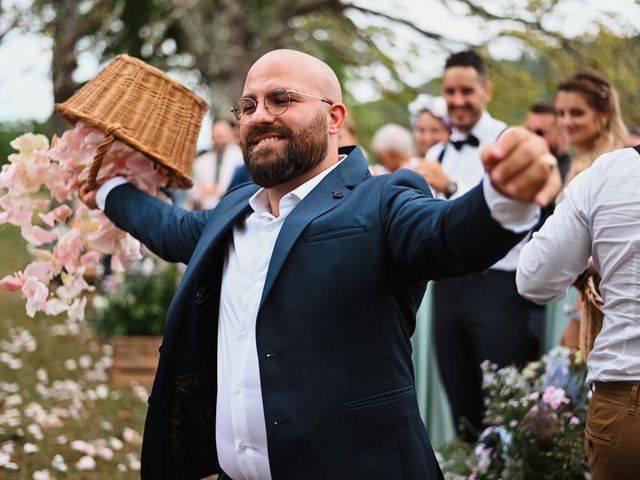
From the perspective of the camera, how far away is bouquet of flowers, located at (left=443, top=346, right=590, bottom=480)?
157 inches

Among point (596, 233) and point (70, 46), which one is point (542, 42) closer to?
point (70, 46)

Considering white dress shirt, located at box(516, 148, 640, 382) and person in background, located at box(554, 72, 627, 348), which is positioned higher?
person in background, located at box(554, 72, 627, 348)

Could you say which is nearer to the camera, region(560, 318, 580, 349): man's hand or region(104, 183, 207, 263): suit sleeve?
region(104, 183, 207, 263): suit sleeve

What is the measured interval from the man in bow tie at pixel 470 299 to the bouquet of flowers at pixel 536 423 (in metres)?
0.41

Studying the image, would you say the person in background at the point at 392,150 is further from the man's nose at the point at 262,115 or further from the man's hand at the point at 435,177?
the man's nose at the point at 262,115

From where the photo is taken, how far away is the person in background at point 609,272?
2.70 meters

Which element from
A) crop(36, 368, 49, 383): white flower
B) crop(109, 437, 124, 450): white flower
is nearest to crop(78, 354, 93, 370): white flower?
crop(36, 368, 49, 383): white flower

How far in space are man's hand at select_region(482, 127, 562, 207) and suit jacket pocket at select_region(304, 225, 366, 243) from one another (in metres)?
0.64

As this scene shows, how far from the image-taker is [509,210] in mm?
1985

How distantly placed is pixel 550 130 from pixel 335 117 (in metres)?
3.38

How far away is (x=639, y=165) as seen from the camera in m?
2.70

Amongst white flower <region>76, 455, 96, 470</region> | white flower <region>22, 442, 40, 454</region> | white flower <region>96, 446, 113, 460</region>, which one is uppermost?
white flower <region>22, 442, 40, 454</region>

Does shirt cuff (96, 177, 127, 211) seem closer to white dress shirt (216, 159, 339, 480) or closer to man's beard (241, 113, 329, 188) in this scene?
white dress shirt (216, 159, 339, 480)

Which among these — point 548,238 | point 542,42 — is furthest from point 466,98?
point 542,42
